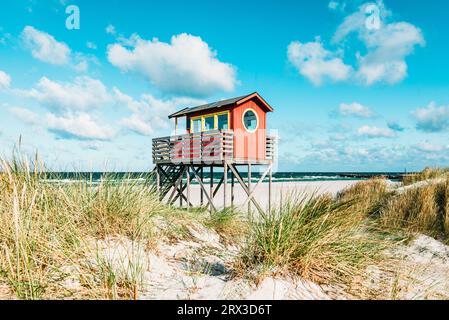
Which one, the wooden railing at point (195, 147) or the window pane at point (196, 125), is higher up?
the window pane at point (196, 125)

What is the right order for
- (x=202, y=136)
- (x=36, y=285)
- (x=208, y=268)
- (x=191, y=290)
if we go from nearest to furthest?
(x=36, y=285) < (x=191, y=290) < (x=208, y=268) < (x=202, y=136)

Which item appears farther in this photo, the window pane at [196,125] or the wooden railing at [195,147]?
the window pane at [196,125]

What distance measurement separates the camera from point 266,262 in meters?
3.70

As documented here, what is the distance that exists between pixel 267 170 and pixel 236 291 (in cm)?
1196

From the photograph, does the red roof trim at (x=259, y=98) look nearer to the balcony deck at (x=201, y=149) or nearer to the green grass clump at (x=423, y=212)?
the balcony deck at (x=201, y=149)

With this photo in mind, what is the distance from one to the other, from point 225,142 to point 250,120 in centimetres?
207

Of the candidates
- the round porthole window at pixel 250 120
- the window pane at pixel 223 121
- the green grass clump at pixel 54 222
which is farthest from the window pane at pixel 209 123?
the green grass clump at pixel 54 222

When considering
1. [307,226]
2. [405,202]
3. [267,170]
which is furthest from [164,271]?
[267,170]

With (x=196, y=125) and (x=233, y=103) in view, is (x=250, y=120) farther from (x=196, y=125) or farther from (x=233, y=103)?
(x=196, y=125)

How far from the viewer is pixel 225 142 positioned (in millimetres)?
13062

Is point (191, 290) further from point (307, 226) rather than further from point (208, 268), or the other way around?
point (307, 226)

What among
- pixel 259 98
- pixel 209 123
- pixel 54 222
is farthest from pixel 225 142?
pixel 54 222

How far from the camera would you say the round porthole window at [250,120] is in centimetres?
1414
